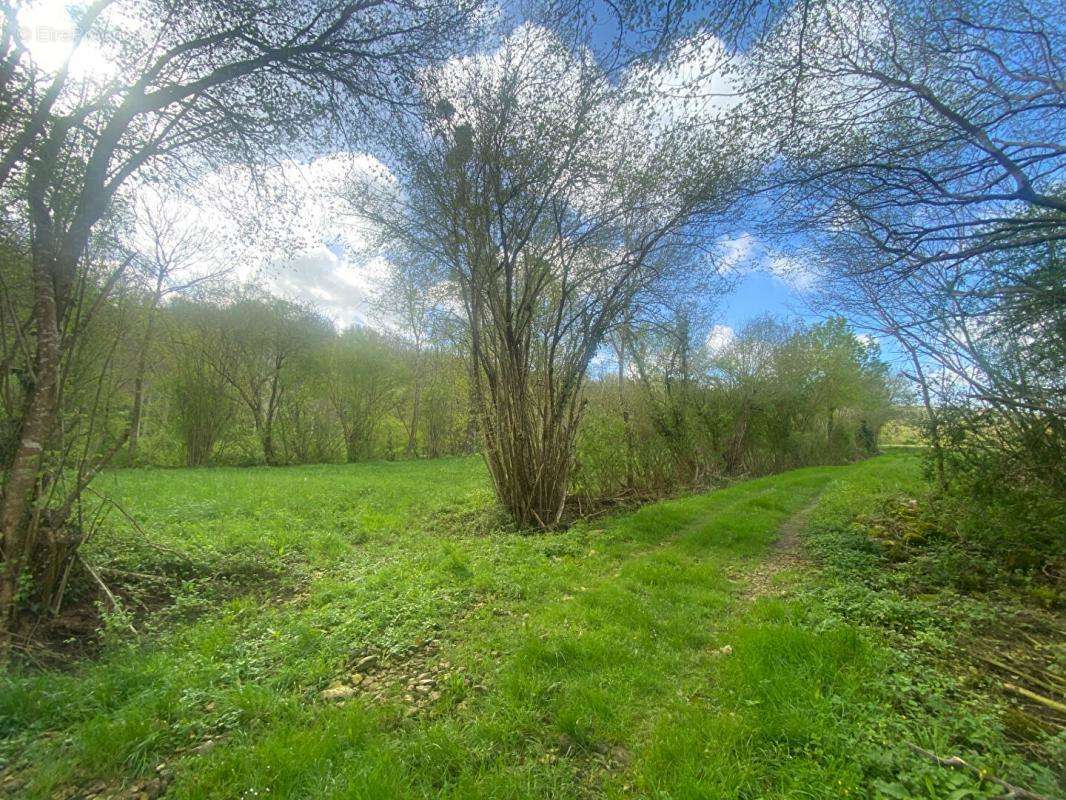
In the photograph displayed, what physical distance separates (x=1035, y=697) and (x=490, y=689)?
301 cm

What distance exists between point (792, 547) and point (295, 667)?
20.4 feet

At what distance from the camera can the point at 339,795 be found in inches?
68.0

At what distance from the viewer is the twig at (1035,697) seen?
80.7 inches

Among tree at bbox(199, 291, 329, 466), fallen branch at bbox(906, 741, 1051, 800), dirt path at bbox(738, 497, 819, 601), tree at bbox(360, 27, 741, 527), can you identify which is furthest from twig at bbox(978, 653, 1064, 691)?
tree at bbox(199, 291, 329, 466)

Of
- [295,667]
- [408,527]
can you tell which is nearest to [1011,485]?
[295,667]

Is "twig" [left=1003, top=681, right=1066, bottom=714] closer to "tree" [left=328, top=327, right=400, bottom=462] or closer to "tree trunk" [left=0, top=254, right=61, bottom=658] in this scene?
"tree trunk" [left=0, top=254, right=61, bottom=658]

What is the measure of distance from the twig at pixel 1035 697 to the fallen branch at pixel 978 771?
2.69 ft

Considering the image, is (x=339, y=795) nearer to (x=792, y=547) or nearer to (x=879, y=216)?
(x=792, y=547)

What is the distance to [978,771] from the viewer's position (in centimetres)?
165

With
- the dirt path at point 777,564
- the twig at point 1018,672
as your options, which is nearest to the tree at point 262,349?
the dirt path at point 777,564

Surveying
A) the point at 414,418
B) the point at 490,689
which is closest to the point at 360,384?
the point at 414,418

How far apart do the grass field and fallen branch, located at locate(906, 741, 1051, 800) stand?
0.12ft

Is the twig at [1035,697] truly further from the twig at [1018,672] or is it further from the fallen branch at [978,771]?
the fallen branch at [978,771]

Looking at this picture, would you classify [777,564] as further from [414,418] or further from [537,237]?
[414,418]
